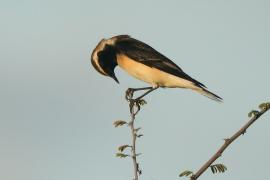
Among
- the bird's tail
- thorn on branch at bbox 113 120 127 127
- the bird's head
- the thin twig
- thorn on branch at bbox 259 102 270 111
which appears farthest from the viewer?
the bird's head

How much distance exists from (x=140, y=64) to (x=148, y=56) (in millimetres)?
268

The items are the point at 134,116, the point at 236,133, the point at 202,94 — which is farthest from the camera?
the point at 202,94

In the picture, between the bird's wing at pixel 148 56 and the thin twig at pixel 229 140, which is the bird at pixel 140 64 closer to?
the bird's wing at pixel 148 56

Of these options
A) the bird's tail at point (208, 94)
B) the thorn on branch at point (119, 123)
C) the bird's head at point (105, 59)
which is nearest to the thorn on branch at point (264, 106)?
the thorn on branch at point (119, 123)

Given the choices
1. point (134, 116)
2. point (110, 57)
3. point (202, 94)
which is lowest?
point (134, 116)

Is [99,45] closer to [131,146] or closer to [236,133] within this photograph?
[131,146]

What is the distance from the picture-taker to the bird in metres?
12.8

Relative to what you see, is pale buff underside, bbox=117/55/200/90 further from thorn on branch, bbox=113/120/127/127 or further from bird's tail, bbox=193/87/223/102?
thorn on branch, bbox=113/120/127/127

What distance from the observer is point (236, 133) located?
5270 millimetres

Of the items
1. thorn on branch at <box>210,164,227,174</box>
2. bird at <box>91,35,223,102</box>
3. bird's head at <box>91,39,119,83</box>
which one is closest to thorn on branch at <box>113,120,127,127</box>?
thorn on branch at <box>210,164,227,174</box>

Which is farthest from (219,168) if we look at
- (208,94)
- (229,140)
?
(208,94)

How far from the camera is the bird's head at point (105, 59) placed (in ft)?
44.4

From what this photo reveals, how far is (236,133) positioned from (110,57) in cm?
857

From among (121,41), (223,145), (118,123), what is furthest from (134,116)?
(121,41)
